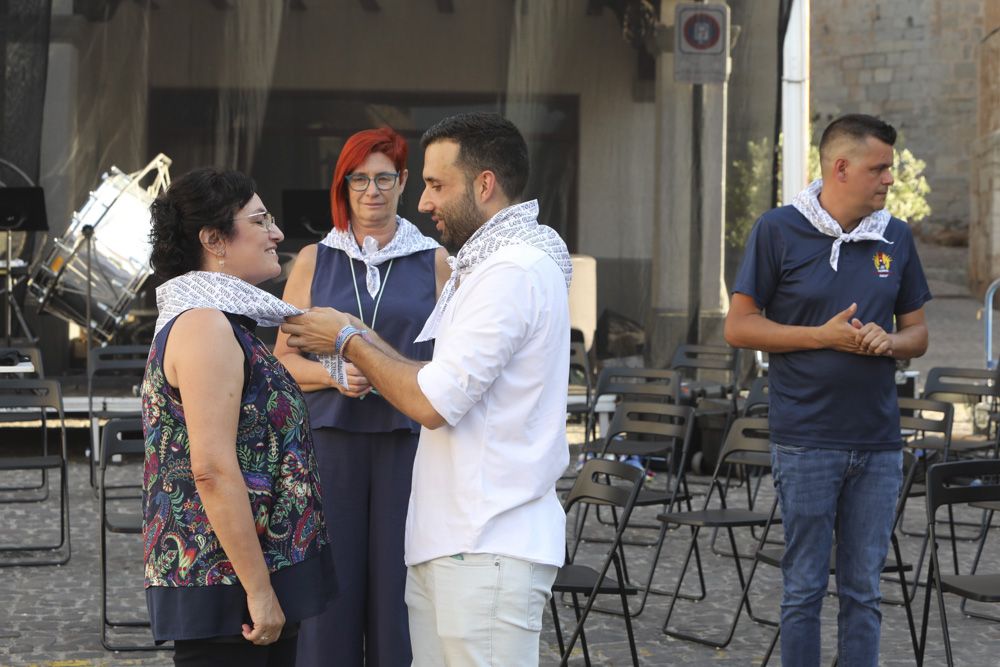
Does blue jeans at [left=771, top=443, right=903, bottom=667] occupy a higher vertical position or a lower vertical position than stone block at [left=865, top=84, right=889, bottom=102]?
lower

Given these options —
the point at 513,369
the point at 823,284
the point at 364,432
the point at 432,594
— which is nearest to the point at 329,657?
the point at 364,432

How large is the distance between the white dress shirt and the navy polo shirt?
133 cm

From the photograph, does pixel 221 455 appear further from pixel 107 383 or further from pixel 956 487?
pixel 107 383

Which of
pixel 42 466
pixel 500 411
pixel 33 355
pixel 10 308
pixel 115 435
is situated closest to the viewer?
pixel 500 411

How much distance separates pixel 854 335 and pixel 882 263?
291 millimetres

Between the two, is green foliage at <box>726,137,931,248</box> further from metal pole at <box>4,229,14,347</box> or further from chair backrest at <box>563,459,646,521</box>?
chair backrest at <box>563,459,646,521</box>

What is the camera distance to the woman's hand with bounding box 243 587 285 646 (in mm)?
2531

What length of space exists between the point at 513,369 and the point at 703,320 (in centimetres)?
830

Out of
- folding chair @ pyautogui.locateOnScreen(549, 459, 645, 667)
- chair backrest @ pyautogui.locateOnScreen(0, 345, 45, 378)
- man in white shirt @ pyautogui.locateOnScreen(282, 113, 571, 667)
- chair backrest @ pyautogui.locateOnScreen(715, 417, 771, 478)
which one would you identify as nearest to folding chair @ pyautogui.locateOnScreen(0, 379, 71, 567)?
chair backrest @ pyautogui.locateOnScreen(0, 345, 45, 378)

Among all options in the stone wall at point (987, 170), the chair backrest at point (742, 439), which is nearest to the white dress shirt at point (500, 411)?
the chair backrest at point (742, 439)

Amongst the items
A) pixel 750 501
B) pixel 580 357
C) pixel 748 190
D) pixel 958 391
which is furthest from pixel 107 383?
pixel 958 391

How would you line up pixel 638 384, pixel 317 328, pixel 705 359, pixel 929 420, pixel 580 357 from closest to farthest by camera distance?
pixel 317 328, pixel 929 420, pixel 638 384, pixel 580 357, pixel 705 359

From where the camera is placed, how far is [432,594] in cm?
269

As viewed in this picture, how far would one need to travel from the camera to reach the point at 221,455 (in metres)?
2.48
